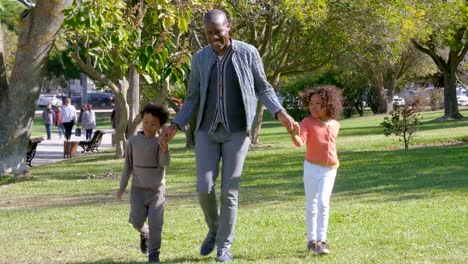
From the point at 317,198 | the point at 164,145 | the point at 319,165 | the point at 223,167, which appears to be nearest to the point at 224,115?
the point at 223,167

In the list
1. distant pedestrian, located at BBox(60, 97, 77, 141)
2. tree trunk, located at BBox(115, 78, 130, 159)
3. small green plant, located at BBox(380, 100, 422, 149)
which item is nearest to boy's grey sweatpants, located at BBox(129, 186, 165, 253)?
tree trunk, located at BBox(115, 78, 130, 159)

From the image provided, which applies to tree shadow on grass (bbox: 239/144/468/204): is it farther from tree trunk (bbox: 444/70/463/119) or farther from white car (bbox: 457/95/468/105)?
white car (bbox: 457/95/468/105)

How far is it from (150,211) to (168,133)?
2.45 ft

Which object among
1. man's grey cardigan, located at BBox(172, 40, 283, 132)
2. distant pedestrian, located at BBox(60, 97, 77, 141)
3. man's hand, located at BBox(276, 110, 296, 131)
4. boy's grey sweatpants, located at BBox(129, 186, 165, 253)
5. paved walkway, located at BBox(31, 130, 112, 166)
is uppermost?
man's grey cardigan, located at BBox(172, 40, 283, 132)

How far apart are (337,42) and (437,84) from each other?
42.9 m

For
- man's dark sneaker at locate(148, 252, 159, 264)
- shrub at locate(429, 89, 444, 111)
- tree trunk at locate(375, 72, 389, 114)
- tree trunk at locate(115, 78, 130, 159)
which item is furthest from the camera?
shrub at locate(429, 89, 444, 111)

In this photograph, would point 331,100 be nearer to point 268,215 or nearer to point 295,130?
point 295,130

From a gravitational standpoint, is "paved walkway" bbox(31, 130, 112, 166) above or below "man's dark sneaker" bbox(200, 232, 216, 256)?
below

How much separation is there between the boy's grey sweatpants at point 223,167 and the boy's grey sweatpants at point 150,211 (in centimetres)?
45

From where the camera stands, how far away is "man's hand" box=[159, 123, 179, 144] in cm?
757

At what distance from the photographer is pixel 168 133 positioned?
24.8 ft

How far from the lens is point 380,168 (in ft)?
65.3

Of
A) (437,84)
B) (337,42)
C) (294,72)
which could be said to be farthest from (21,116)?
(437,84)

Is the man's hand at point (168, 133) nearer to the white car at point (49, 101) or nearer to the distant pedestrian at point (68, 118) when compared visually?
the distant pedestrian at point (68, 118)
